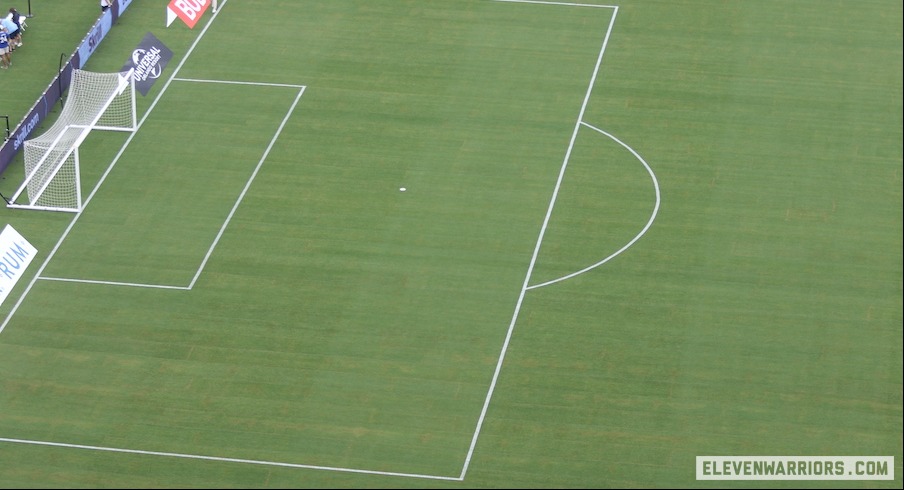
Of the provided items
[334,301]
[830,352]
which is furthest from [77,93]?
[830,352]

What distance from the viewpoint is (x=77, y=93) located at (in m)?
52.2

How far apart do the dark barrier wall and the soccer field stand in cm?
67

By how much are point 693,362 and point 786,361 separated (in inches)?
89.9

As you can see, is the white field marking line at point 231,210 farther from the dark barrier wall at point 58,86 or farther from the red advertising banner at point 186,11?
the dark barrier wall at point 58,86

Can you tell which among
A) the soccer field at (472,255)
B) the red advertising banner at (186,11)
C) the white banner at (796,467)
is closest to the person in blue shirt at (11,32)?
the soccer field at (472,255)

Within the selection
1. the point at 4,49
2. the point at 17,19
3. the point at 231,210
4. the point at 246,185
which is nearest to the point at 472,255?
the point at 231,210

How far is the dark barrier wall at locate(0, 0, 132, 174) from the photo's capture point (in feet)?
166

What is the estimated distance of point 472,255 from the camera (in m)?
46.5

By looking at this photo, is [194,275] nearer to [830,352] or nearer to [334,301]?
[334,301]

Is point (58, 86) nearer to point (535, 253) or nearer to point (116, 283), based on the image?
point (116, 283)

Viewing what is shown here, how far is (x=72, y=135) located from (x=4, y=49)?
676cm

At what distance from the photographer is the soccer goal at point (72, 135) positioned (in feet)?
161

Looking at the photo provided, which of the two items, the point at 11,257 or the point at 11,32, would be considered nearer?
the point at 11,257

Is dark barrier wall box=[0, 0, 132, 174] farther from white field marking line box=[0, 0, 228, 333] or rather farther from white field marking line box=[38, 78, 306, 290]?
white field marking line box=[38, 78, 306, 290]
